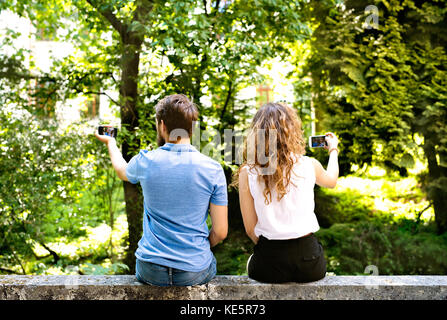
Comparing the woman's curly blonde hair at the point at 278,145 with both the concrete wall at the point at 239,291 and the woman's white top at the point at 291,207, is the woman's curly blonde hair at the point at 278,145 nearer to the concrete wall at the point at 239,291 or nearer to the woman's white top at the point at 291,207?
the woman's white top at the point at 291,207

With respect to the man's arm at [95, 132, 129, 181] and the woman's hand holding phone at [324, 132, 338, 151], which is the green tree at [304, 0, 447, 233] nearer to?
the woman's hand holding phone at [324, 132, 338, 151]

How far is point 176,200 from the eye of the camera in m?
2.33

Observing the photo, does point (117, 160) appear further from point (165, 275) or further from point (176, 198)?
point (165, 275)

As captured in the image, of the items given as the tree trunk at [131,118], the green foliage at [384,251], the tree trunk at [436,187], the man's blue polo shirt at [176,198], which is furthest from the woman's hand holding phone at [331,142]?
the tree trunk at [436,187]

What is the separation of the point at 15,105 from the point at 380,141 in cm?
572

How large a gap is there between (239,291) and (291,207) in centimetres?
57

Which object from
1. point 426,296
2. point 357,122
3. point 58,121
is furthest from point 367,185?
point 426,296

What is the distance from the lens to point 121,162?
8.36 ft

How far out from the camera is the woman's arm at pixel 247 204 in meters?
2.49

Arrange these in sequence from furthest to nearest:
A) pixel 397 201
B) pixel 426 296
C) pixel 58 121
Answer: pixel 397 201
pixel 58 121
pixel 426 296

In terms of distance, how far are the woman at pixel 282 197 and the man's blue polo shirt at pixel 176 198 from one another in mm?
248

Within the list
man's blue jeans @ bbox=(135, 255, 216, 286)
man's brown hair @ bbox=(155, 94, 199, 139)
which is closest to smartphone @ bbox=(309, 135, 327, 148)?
man's brown hair @ bbox=(155, 94, 199, 139)


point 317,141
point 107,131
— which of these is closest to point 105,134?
point 107,131

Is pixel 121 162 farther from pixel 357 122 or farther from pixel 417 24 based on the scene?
pixel 417 24
